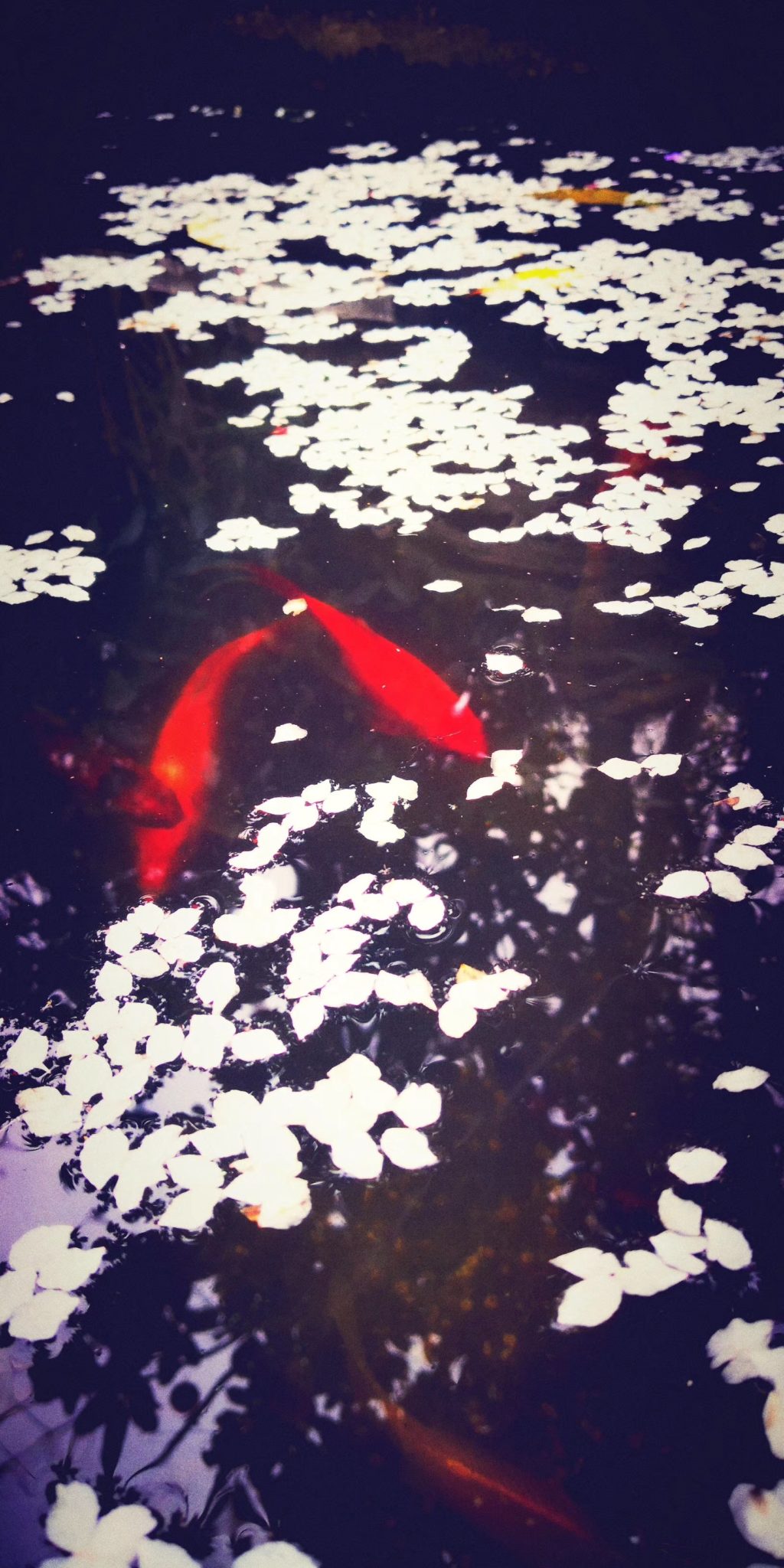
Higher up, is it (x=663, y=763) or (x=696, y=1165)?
(x=663, y=763)

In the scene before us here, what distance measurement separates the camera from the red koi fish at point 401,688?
3172mm

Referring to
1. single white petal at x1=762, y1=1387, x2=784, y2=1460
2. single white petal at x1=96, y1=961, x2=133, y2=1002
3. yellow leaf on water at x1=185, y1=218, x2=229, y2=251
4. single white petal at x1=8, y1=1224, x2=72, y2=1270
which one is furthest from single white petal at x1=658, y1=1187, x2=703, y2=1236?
yellow leaf on water at x1=185, y1=218, x2=229, y2=251

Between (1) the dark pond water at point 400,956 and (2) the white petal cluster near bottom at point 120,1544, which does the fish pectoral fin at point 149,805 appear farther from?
(2) the white petal cluster near bottom at point 120,1544

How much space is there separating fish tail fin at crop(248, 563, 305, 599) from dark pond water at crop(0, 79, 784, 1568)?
0.19ft

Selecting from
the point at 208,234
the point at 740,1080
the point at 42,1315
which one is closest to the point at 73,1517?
the point at 42,1315

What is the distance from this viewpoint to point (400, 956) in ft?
8.14

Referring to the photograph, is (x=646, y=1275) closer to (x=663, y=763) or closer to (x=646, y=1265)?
(x=646, y=1265)

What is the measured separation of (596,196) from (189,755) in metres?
7.47

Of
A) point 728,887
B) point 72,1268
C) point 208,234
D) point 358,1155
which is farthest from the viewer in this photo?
point 208,234

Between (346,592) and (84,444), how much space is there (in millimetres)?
2313

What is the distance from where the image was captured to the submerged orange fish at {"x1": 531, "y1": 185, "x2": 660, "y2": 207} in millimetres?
7582

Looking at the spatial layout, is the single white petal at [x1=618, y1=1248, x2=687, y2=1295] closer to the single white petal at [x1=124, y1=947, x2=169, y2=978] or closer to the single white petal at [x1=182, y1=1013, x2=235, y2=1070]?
the single white petal at [x1=182, y1=1013, x2=235, y2=1070]

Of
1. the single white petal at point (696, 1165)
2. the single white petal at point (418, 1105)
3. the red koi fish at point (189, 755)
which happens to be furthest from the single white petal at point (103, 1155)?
the single white petal at point (696, 1165)

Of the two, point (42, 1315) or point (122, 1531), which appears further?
point (42, 1315)
